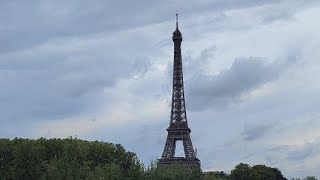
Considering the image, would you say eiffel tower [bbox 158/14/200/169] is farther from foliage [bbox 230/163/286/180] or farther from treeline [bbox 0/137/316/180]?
treeline [bbox 0/137/316/180]

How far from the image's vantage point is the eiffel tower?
146625 millimetres

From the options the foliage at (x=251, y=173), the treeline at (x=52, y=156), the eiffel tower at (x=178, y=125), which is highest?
the eiffel tower at (x=178, y=125)

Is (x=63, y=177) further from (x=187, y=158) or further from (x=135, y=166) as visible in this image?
(x=187, y=158)

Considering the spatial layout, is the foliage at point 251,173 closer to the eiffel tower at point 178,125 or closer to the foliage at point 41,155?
the eiffel tower at point 178,125

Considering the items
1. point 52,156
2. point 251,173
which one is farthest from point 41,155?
point 251,173

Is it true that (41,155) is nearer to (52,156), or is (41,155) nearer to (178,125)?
(52,156)

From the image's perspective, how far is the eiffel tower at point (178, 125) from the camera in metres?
147

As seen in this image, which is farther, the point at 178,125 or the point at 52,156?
the point at 178,125

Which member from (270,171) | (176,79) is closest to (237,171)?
(270,171)

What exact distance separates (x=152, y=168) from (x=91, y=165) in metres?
29.2

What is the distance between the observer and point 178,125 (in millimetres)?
151375

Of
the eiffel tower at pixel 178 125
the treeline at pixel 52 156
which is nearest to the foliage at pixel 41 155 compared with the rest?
the treeline at pixel 52 156

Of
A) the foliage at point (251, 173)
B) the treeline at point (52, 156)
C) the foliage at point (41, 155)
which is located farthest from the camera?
the foliage at point (251, 173)

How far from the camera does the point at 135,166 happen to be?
192 feet
